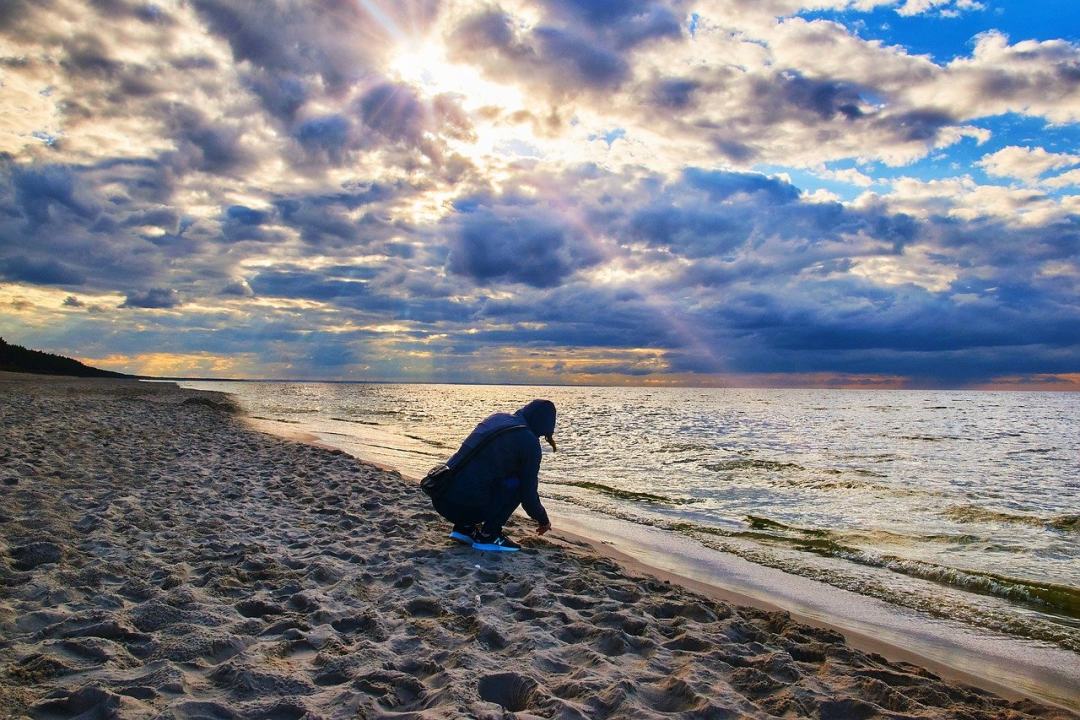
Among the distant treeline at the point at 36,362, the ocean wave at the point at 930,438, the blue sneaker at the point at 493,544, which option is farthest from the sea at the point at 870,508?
the distant treeline at the point at 36,362

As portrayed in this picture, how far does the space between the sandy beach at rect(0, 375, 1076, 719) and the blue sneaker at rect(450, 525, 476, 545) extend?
0.89 ft

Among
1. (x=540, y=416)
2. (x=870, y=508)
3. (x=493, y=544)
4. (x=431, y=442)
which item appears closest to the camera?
(x=540, y=416)

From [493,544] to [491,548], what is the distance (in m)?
0.10

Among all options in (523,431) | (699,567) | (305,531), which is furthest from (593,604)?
(305,531)

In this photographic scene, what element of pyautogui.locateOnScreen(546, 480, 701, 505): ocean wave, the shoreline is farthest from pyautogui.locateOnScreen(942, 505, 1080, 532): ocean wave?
the shoreline

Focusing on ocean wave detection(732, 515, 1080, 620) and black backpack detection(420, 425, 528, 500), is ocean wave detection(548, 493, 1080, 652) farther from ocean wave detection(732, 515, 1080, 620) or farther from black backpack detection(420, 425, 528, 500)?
black backpack detection(420, 425, 528, 500)

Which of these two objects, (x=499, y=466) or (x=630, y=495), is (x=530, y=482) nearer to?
(x=499, y=466)

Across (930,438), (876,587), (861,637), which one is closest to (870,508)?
(876,587)

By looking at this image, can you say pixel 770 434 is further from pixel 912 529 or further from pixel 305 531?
pixel 305 531

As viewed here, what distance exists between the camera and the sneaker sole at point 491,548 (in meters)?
7.62

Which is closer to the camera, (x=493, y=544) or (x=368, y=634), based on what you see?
(x=368, y=634)

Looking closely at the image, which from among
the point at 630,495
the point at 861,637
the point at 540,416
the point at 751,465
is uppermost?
the point at 540,416

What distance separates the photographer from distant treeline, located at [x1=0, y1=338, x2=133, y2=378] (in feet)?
260

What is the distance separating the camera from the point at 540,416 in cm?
761
